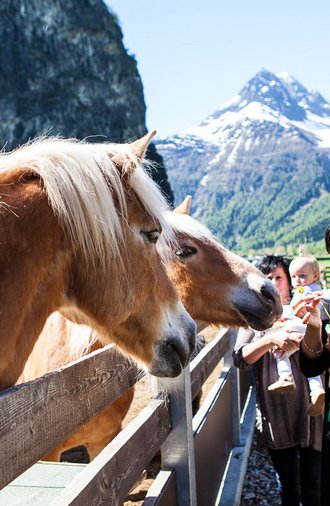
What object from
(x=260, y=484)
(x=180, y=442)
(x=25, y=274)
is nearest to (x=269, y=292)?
(x=180, y=442)

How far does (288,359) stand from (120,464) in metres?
1.92

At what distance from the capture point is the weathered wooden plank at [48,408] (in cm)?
127

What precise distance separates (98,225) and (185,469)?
161 cm

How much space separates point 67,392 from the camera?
165cm

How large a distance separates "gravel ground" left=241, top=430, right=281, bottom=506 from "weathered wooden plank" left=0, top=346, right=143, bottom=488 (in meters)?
3.06

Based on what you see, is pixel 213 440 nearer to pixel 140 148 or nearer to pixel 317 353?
pixel 317 353

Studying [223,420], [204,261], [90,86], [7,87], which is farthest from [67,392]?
[90,86]

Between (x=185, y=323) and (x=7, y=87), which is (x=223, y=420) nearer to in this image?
(x=185, y=323)

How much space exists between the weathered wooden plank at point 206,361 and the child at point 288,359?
503mm

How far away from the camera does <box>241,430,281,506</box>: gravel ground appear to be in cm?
452

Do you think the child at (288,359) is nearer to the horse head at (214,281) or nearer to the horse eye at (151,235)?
the horse head at (214,281)

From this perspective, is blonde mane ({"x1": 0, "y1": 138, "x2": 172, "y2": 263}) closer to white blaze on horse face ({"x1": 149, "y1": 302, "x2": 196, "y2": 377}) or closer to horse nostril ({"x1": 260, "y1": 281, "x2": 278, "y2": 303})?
white blaze on horse face ({"x1": 149, "y1": 302, "x2": 196, "y2": 377})

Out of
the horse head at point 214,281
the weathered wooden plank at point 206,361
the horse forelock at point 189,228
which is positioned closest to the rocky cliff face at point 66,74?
the weathered wooden plank at point 206,361

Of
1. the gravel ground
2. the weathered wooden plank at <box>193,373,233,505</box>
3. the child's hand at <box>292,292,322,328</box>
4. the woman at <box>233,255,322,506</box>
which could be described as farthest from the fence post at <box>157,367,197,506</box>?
the gravel ground
